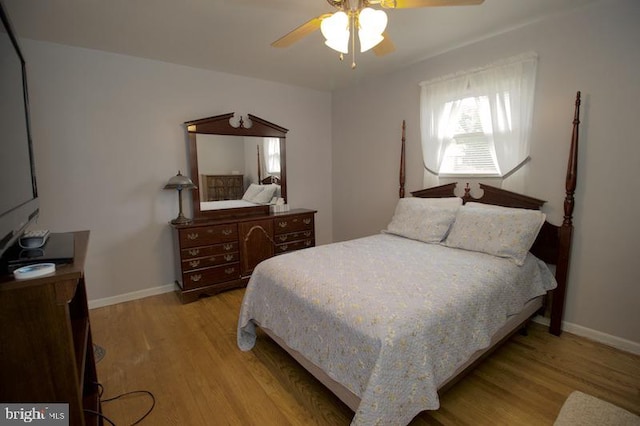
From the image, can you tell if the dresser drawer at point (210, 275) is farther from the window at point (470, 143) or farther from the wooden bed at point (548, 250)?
the window at point (470, 143)

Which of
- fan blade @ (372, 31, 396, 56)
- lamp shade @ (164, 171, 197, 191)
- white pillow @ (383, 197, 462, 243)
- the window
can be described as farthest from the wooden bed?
lamp shade @ (164, 171, 197, 191)

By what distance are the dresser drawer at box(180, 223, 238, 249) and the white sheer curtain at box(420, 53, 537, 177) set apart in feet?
7.58

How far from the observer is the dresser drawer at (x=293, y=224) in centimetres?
360

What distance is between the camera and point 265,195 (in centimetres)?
379

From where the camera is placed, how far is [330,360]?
153 centimetres

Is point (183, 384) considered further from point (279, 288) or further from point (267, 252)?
point (267, 252)

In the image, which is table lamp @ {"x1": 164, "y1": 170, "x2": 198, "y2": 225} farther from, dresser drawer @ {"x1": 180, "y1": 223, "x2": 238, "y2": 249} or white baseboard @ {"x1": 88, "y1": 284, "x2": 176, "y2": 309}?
white baseboard @ {"x1": 88, "y1": 284, "x2": 176, "y2": 309}

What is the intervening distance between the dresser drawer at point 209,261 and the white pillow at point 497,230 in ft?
7.05

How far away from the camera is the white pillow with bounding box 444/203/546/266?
2.19 m

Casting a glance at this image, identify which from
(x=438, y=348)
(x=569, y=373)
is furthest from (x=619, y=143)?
(x=438, y=348)

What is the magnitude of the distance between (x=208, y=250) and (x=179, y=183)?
2.39 feet

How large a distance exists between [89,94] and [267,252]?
229cm

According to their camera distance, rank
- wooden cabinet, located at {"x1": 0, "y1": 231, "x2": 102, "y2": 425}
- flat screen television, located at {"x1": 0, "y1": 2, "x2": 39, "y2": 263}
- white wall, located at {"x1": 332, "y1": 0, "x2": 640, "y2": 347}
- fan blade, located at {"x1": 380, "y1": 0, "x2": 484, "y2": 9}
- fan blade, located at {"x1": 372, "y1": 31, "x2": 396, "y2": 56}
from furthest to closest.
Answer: white wall, located at {"x1": 332, "y1": 0, "x2": 640, "y2": 347}, fan blade, located at {"x1": 372, "y1": 31, "x2": 396, "y2": 56}, fan blade, located at {"x1": 380, "y1": 0, "x2": 484, "y2": 9}, flat screen television, located at {"x1": 0, "y1": 2, "x2": 39, "y2": 263}, wooden cabinet, located at {"x1": 0, "y1": 231, "x2": 102, "y2": 425}

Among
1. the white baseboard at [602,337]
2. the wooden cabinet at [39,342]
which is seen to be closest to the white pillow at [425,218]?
the white baseboard at [602,337]
